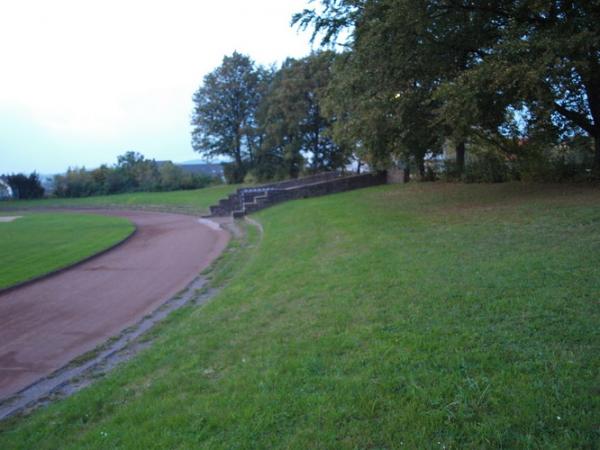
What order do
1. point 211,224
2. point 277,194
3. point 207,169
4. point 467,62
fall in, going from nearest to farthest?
point 467,62 < point 211,224 < point 277,194 < point 207,169

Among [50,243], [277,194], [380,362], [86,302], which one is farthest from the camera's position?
[277,194]

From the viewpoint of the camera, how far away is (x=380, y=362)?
4812 mm

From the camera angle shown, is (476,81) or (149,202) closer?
(476,81)

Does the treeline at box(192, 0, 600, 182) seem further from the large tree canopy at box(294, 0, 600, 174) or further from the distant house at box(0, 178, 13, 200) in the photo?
the distant house at box(0, 178, 13, 200)

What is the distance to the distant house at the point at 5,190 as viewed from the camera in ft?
161

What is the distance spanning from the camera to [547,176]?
18969 mm

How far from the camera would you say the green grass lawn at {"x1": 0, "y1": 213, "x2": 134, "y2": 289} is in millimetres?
14134

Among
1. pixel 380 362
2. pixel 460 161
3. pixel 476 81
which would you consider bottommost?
pixel 380 362

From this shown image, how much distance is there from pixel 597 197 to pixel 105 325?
482 inches

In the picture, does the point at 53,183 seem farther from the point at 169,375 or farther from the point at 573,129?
the point at 169,375

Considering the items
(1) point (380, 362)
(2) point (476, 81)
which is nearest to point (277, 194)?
(2) point (476, 81)

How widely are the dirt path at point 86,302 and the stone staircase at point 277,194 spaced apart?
6.87m

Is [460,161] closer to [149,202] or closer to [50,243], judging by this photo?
[50,243]

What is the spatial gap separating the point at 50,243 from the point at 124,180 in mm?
33107
